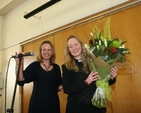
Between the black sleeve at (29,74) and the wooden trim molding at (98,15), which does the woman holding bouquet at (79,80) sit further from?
the wooden trim molding at (98,15)

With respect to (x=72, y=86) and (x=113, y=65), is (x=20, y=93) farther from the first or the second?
(x=113, y=65)

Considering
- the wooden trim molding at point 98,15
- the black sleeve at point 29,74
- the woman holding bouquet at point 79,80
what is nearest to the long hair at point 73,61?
the woman holding bouquet at point 79,80

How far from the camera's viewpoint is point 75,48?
124cm

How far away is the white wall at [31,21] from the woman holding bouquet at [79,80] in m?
0.94

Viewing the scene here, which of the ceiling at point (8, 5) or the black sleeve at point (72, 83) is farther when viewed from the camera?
the ceiling at point (8, 5)

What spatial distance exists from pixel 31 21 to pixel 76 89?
2.26 m

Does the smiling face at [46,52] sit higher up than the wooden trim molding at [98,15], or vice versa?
the wooden trim molding at [98,15]

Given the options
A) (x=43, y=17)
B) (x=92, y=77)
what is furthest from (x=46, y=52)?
(x=43, y=17)

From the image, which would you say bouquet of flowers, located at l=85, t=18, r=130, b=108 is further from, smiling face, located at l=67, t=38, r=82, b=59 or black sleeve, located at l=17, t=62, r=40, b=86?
black sleeve, located at l=17, t=62, r=40, b=86

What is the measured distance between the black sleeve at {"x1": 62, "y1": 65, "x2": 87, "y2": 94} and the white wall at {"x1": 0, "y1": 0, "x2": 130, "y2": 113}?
3.64ft

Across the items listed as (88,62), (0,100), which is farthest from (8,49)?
(88,62)

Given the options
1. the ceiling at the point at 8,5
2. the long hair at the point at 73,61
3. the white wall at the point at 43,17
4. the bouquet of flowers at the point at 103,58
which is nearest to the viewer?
the bouquet of flowers at the point at 103,58

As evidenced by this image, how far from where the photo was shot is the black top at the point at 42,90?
1456mm

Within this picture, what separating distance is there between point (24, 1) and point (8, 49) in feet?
3.91
